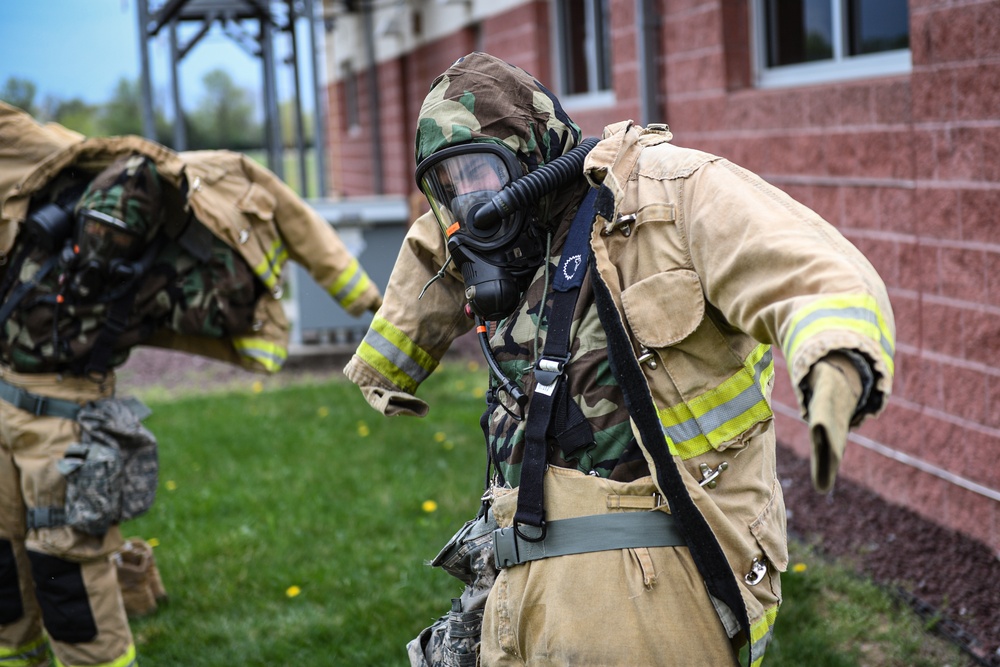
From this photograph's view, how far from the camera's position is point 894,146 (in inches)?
186

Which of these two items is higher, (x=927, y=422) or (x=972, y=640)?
(x=927, y=422)

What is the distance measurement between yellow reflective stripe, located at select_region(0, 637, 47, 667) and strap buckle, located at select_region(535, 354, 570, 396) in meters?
2.90

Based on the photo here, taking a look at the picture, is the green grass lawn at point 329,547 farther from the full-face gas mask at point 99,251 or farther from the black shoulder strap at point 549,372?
the full-face gas mask at point 99,251

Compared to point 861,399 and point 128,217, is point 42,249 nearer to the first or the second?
point 128,217

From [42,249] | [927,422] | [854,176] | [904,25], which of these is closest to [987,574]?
[927,422]

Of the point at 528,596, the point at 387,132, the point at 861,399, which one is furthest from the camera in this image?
the point at 387,132

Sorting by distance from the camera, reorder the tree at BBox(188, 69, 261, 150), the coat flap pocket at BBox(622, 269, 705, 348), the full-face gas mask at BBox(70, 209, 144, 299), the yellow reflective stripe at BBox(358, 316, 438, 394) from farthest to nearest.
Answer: the tree at BBox(188, 69, 261, 150)
the full-face gas mask at BBox(70, 209, 144, 299)
the yellow reflective stripe at BBox(358, 316, 438, 394)
the coat flap pocket at BBox(622, 269, 705, 348)

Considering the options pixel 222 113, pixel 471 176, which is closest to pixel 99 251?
pixel 471 176

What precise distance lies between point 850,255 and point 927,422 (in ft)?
10.3

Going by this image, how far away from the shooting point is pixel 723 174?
211 centimetres

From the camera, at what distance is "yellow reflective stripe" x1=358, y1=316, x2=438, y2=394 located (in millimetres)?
2736

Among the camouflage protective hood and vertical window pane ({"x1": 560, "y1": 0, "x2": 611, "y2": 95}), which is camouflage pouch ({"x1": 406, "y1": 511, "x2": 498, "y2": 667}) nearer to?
the camouflage protective hood

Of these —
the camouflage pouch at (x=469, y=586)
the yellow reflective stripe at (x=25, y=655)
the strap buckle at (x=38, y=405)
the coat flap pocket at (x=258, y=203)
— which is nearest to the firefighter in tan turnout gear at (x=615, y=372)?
the camouflage pouch at (x=469, y=586)

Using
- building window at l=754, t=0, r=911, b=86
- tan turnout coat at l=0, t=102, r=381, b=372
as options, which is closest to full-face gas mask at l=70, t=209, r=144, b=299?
tan turnout coat at l=0, t=102, r=381, b=372
